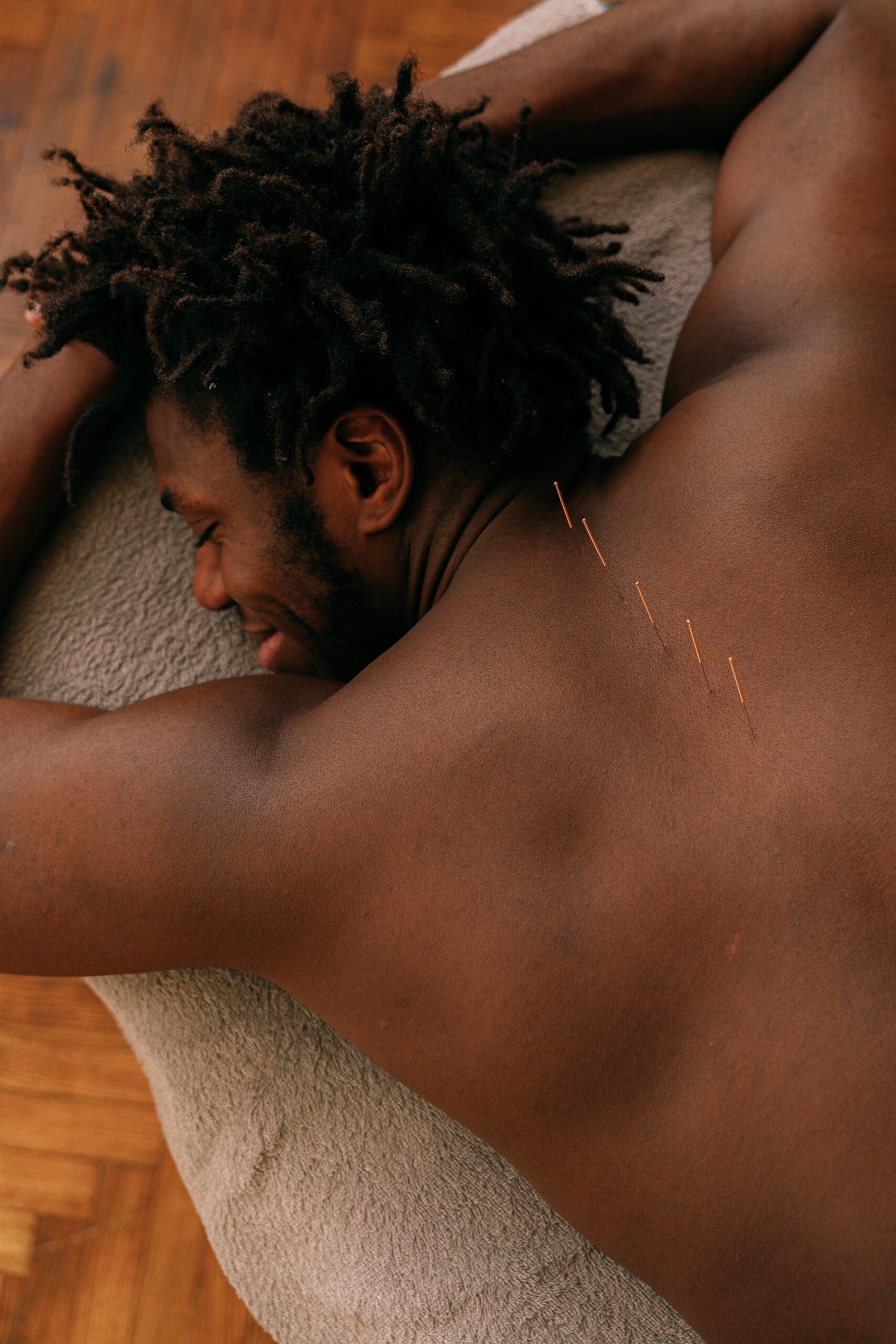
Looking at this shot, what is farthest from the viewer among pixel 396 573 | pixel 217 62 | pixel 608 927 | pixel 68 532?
pixel 217 62

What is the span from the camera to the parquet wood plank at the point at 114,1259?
45.7 inches

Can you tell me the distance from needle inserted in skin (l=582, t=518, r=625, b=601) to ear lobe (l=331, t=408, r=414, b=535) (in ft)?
0.50

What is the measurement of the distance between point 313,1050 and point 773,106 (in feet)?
3.28

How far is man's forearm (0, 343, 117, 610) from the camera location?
1.03 m

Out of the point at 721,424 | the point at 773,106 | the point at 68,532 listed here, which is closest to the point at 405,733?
the point at 721,424

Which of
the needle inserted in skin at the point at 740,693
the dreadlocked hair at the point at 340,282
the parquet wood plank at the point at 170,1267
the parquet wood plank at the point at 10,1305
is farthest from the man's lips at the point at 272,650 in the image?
the parquet wood plank at the point at 10,1305

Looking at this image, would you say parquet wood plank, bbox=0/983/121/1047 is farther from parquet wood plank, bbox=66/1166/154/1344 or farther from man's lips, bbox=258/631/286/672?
man's lips, bbox=258/631/286/672

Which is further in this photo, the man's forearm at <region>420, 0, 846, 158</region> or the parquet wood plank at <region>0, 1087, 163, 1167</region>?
the parquet wood plank at <region>0, 1087, 163, 1167</region>

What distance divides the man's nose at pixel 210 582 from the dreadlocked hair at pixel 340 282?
143 millimetres

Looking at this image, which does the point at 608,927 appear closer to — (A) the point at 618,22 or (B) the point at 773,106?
(B) the point at 773,106

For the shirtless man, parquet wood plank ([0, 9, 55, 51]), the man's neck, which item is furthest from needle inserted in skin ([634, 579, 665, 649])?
parquet wood plank ([0, 9, 55, 51])

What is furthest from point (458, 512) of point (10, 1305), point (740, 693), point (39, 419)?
point (10, 1305)

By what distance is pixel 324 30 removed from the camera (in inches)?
62.1

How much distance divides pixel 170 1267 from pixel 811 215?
125 centimetres
